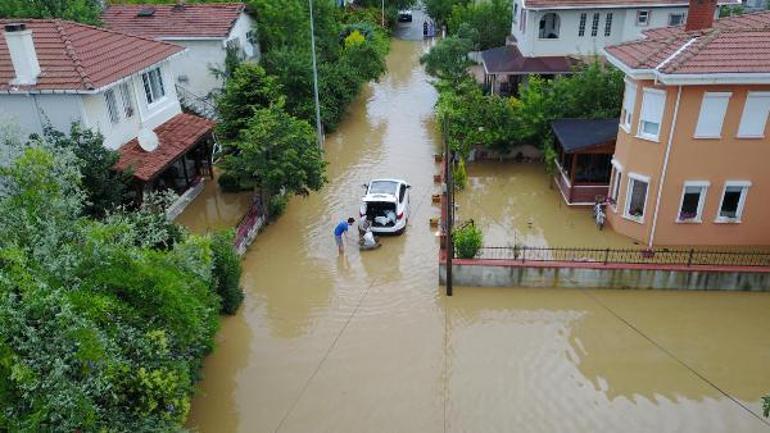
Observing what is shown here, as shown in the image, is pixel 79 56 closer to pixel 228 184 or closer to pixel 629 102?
pixel 228 184

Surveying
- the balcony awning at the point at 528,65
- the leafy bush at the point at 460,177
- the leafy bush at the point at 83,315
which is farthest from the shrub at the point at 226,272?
the balcony awning at the point at 528,65

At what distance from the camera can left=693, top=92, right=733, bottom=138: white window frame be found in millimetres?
16859

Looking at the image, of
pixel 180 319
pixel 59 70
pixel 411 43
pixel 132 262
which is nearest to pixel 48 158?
pixel 132 262

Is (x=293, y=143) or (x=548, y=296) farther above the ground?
(x=293, y=143)

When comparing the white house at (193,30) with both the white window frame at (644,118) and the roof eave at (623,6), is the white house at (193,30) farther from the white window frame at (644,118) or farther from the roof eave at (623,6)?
the white window frame at (644,118)

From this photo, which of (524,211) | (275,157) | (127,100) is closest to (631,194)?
(524,211)

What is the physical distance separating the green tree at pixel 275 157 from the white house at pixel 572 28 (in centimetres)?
1558

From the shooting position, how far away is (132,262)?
10711 mm

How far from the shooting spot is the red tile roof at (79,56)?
59.1 feet

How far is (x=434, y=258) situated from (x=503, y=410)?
23.0 ft

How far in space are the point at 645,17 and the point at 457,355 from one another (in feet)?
82.2

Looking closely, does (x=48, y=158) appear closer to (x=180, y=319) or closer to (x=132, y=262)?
(x=132, y=262)

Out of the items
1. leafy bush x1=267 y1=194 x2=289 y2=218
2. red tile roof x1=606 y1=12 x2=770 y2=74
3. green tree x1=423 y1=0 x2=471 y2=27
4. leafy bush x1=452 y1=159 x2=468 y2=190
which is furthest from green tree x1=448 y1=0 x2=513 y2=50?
leafy bush x1=267 y1=194 x2=289 y2=218

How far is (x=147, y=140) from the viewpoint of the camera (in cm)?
2008
